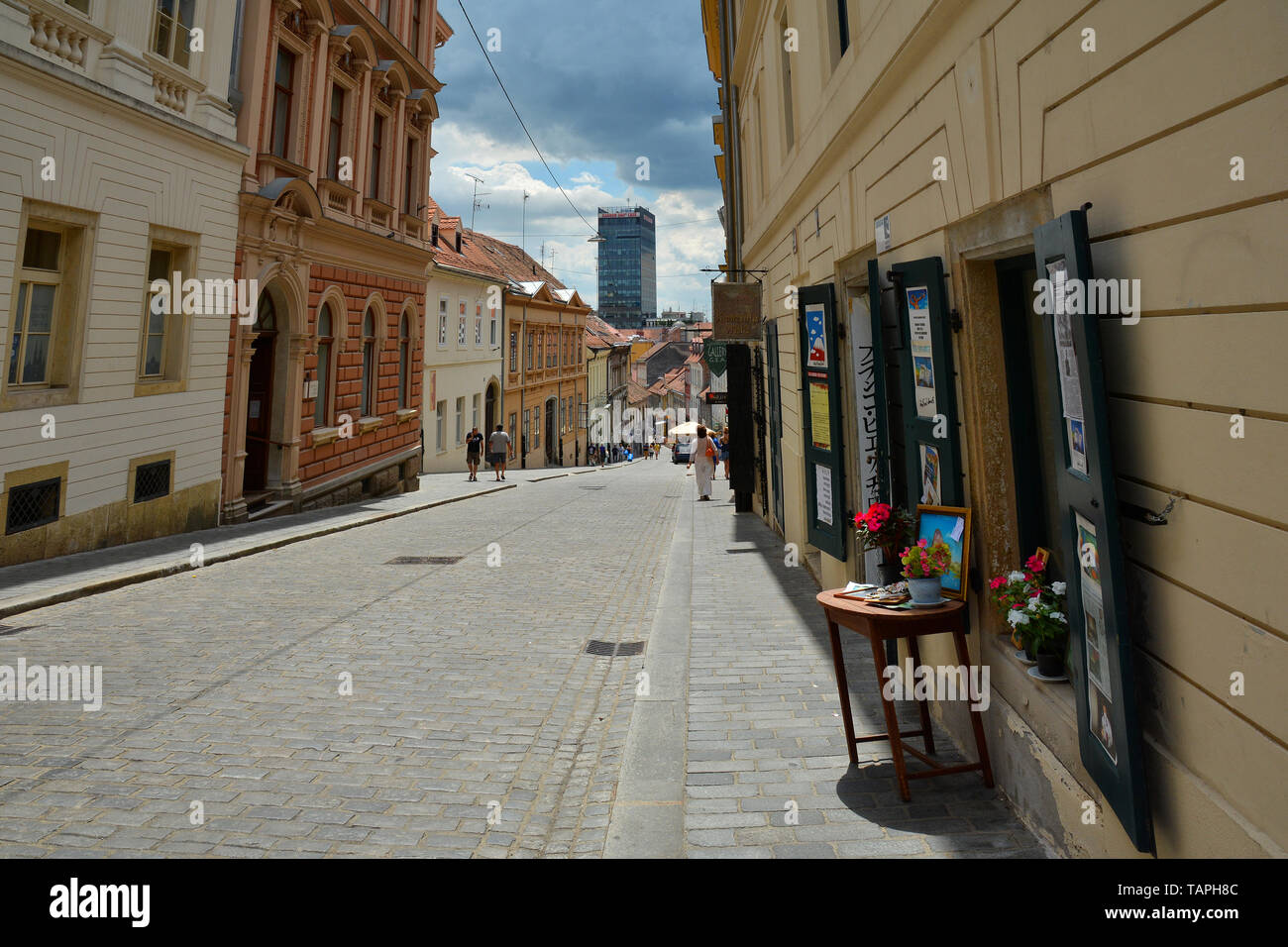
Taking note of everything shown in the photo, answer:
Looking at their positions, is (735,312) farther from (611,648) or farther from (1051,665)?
(1051,665)

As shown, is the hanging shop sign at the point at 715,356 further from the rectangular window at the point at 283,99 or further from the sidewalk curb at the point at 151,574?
the rectangular window at the point at 283,99

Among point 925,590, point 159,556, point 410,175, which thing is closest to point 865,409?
point 925,590

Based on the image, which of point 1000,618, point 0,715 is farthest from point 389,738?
point 1000,618

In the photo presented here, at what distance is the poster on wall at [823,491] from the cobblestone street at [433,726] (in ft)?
3.38

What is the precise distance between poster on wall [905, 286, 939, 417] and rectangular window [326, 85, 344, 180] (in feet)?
54.9

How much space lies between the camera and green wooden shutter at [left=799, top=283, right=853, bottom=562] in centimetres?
684

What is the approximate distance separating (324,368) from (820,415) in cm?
1422

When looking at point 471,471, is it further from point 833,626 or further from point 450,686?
point 833,626

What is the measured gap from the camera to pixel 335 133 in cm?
1812

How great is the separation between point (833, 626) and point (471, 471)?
23.3m

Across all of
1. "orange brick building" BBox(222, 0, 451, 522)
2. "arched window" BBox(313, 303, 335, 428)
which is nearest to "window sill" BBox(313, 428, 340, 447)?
"orange brick building" BBox(222, 0, 451, 522)

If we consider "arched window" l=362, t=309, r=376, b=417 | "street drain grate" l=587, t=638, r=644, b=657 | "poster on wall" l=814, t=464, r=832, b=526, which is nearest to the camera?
"street drain grate" l=587, t=638, r=644, b=657

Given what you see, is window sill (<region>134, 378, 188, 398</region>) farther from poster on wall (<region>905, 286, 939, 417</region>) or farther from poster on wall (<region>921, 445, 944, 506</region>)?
poster on wall (<region>921, 445, 944, 506</region>)
